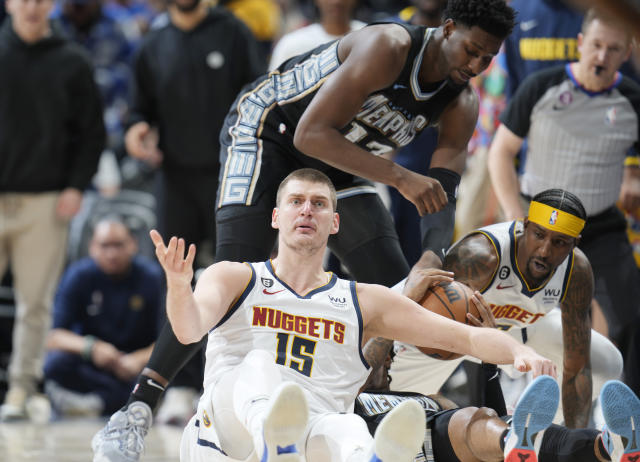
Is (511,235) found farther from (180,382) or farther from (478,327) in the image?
(180,382)

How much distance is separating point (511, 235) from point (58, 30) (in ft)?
12.8

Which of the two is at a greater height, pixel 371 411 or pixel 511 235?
pixel 511 235

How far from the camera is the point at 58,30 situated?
22.7ft

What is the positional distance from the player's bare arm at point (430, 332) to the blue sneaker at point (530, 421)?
105 millimetres

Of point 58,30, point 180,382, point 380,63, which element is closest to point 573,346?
point 380,63

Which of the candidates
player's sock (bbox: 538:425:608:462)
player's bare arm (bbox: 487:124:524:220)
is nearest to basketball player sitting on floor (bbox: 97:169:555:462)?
player's sock (bbox: 538:425:608:462)

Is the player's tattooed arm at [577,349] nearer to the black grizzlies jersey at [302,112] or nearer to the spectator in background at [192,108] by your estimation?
the black grizzlies jersey at [302,112]

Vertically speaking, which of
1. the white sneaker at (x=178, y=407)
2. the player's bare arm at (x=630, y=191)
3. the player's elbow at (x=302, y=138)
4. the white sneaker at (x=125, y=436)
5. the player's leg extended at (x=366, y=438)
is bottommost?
the white sneaker at (x=178, y=407)

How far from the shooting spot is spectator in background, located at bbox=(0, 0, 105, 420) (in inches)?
263

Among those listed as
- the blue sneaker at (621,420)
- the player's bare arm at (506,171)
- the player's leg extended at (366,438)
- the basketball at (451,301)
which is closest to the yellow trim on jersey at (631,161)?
the player's bare arm at (506,171)

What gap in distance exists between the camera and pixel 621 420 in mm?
3188

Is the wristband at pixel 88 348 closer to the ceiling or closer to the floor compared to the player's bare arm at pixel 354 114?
closer to the floor

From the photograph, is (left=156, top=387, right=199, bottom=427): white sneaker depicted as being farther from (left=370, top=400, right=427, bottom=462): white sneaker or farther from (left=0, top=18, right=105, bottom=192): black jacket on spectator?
(left=370, top=400, right=427, bottom=462): white sneaker

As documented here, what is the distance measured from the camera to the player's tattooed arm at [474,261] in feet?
13.9
